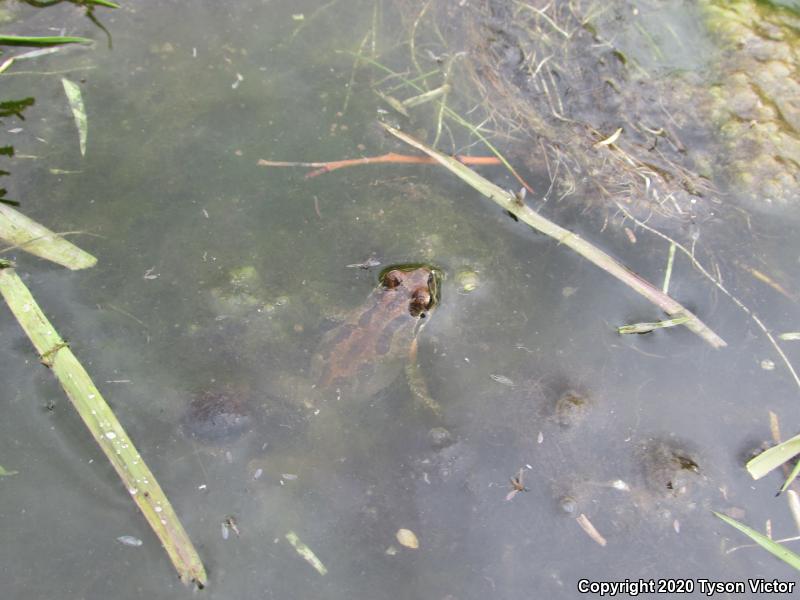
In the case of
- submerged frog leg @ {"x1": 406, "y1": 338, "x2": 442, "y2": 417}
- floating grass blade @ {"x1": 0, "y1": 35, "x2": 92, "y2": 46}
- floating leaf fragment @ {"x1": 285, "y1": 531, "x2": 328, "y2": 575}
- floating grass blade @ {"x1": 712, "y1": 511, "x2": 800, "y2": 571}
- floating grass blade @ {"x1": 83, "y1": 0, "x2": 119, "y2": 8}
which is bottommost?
floating leaf fragment @ {"x1": 285, "y1": 531, "x2": 328, "y2": 575}

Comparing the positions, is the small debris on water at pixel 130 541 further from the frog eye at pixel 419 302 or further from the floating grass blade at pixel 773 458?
the floating grass blade at pixel 773 458

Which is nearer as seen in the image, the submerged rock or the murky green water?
the murky green water

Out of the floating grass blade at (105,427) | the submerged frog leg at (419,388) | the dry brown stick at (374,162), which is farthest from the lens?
the dry brown stick at (374,162)

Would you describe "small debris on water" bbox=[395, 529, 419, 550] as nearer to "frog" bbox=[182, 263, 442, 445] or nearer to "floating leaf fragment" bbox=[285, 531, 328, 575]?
"floating leaf fragment" bbox=[285, 531, 328, 575]

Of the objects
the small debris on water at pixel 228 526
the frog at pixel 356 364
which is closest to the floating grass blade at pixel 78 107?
the frog at pixel 356 364

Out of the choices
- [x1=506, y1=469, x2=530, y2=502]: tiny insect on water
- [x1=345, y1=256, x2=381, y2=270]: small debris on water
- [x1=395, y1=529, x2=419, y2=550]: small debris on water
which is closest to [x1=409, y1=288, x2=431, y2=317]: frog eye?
[x1=345, y1=256, x2=381, y2=270]: small debris on water

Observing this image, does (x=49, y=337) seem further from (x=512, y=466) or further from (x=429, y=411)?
(x=512, y=466)

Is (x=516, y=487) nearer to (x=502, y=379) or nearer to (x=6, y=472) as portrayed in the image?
(x=502, y=379)
